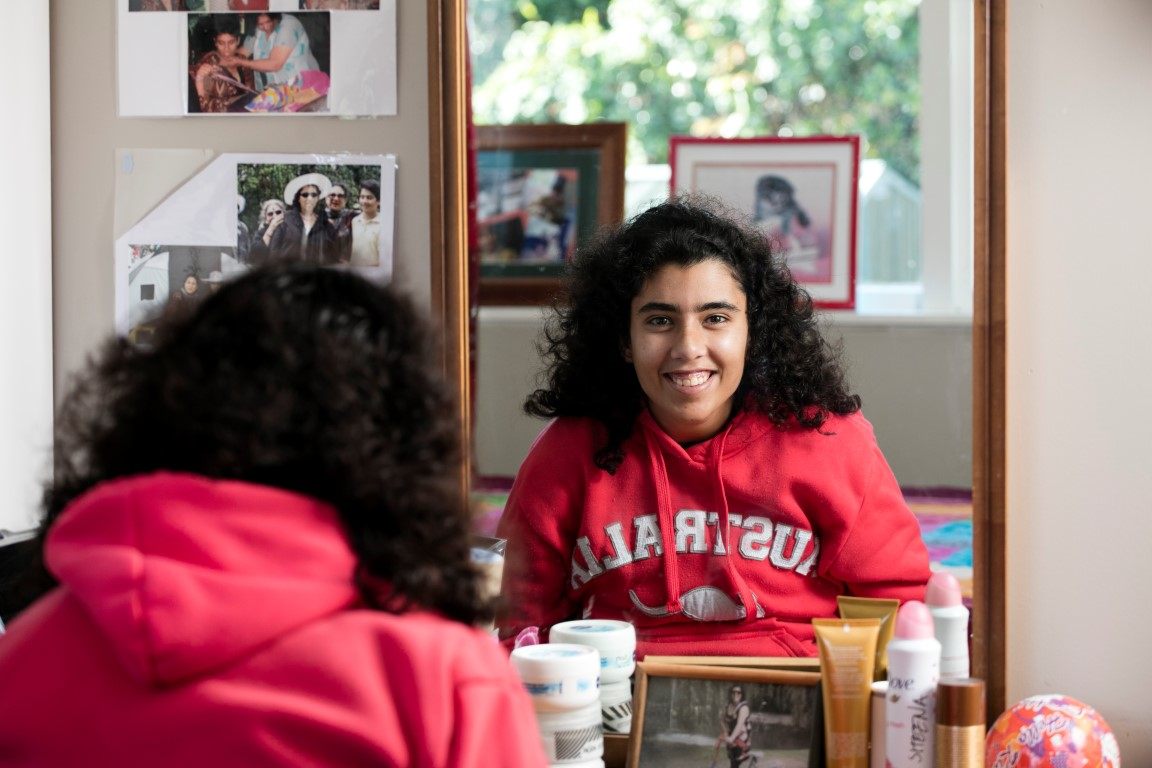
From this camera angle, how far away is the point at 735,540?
40.4 inches

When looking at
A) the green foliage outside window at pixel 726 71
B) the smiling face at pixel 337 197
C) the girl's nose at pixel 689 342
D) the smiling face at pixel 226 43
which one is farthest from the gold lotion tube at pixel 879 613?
the smiling face at pixel 226 43

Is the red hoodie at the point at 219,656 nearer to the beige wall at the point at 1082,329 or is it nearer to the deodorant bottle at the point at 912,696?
the deodorant bottle at the point at 912,696

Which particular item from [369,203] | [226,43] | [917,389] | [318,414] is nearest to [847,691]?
[917,389]

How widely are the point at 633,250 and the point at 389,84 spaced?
30cm

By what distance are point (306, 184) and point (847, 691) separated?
668 millimetres

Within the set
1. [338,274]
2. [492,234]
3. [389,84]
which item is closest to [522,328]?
[492,234]

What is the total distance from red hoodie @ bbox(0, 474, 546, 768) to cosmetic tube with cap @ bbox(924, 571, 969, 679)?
419 mm

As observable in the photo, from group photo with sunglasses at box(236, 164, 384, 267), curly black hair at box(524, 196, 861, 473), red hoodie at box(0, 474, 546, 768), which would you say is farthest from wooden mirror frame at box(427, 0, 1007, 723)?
red hoodie at box(0, 474, 546, 768)

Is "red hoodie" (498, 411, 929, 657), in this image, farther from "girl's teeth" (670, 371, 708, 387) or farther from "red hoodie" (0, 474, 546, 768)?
"red hoodie" (0, 474, 546, 768)

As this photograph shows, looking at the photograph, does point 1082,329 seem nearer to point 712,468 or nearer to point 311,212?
point 712,468

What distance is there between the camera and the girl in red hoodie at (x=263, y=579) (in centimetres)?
62

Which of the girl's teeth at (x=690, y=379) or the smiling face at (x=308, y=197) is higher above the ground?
the smiling face at (x=308, y=197)

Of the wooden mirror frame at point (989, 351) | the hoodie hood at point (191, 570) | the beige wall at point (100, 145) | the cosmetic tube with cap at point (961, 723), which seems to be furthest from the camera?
the beige wall at point (100, 145)

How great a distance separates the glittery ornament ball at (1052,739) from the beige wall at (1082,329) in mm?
107
